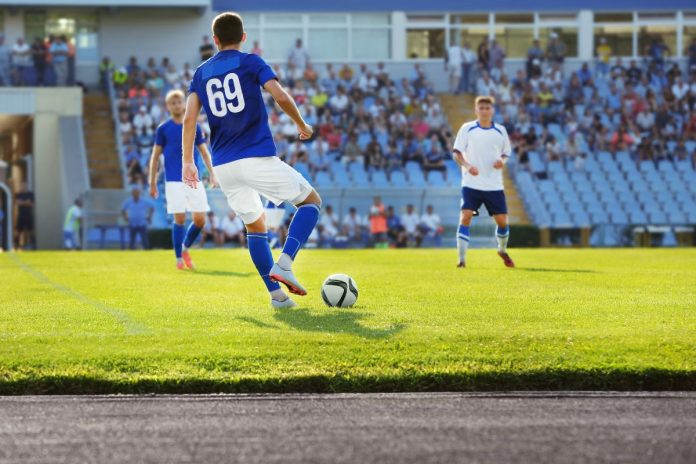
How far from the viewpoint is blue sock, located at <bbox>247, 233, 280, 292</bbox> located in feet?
32.1

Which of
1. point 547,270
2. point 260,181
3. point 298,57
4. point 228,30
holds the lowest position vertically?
point 547,270

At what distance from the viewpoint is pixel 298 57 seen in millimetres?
41781

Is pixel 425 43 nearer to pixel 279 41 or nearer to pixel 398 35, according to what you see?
pixel 398 35

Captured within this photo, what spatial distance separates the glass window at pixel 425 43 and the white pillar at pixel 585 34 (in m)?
5.07

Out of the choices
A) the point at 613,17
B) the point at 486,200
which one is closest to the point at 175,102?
the point at 486,200

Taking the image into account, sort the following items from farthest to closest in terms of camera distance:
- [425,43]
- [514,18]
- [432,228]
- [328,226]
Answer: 1. [514,18]
2. [425,43]
3. [432,228]
4. [328,226]

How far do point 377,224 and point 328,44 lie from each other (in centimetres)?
1581

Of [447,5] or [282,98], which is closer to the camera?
[282,98]

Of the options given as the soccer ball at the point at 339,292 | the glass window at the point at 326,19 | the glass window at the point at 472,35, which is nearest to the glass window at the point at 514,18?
the glass window at the point at 472,35

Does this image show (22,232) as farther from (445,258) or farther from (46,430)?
(46,430)

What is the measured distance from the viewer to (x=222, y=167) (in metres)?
9.64

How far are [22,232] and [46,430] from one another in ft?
102

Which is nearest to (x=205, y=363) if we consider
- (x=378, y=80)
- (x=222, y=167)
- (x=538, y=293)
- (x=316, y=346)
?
(x=316, y=346)

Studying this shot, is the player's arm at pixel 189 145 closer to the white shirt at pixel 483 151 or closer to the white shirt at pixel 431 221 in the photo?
the white shirt at pixel 483 151
